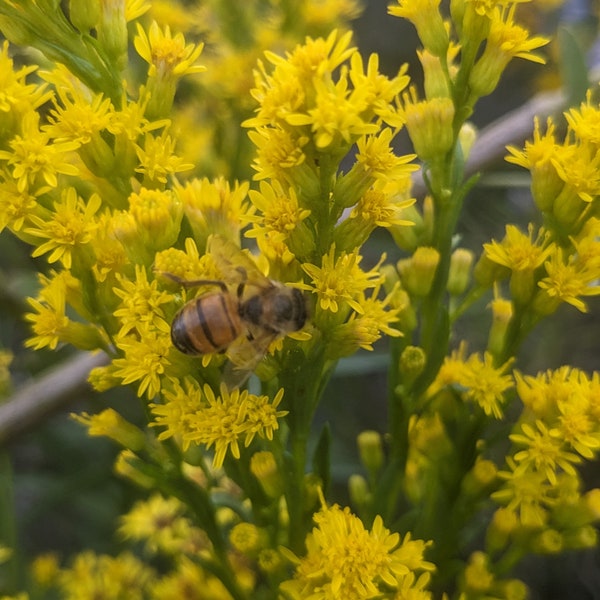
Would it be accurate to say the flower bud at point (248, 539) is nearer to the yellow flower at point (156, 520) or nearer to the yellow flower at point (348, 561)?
the yellow flower at point (348, 561)

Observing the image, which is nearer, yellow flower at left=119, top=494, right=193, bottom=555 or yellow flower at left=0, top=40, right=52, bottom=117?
yellow flower at left=0, top=40, right=52, bottom=117

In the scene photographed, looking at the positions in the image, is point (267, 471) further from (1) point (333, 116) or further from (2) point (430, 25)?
(2) point (430, 25)

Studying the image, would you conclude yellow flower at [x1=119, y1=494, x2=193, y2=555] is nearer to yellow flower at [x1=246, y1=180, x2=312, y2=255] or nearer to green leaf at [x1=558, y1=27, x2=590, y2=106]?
yellow flower at [x1=246, y1=180, x2=312, y2=255]

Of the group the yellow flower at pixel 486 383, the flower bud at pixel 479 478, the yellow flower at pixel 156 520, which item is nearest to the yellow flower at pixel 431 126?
the yellow flower at pixel 486 383

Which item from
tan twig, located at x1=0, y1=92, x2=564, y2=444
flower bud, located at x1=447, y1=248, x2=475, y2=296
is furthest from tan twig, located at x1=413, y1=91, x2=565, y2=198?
flower bud, located at x1=447, y1=248, x2=475, y2=296

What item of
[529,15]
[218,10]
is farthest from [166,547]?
[529,15]

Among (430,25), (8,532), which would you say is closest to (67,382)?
(8,532)
